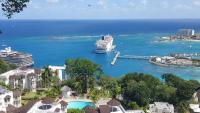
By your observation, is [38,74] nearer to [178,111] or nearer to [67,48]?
[178,111]

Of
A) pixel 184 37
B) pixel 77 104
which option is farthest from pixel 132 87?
pixel 184 37

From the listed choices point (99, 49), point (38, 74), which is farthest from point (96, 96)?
point (99, 49)

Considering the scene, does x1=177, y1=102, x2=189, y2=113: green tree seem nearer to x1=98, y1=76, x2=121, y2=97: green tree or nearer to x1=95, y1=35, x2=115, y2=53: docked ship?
x1=98, y1=76, x2=121, y2=97: green tree

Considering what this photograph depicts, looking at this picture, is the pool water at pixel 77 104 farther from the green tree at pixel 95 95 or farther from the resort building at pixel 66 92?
the resort building at pixel 66 92

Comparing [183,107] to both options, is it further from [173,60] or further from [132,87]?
[173,60]

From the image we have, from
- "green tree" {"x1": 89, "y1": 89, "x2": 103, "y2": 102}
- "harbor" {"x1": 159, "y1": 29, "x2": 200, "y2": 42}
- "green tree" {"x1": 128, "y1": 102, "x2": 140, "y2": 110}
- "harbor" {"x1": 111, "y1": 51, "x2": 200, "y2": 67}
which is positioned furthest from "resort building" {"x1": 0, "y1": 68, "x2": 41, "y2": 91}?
"harbor" {"x1": 159, "y1": 29, "x2": 200, "y2": 42}
